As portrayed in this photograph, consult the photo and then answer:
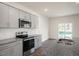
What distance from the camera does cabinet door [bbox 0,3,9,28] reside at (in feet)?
8.70

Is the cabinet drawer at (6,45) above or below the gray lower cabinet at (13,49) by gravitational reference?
above

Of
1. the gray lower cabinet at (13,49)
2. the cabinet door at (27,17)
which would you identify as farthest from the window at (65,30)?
the gray lower cabinet at (13,49)

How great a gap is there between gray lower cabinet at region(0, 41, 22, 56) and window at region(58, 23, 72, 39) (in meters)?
6.25

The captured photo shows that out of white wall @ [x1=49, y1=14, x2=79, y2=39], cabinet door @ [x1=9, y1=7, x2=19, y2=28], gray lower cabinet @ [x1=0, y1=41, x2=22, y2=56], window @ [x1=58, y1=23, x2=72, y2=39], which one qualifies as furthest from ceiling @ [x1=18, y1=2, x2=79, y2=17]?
window @ [x1=58, y1=23, x2=72, y2=39]

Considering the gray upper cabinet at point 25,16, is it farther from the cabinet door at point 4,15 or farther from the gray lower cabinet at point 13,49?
the gray lower cabinet at point 13,49

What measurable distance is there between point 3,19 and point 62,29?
682cm

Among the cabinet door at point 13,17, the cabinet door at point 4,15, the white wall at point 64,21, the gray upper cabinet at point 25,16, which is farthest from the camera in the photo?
the white wall at point 64,21

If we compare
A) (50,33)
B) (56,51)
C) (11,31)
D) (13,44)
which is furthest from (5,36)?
(50,33)

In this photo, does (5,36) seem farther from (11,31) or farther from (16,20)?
(16,20)

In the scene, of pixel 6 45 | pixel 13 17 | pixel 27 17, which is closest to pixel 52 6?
pixel 27 17

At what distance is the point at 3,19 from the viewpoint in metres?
2.73

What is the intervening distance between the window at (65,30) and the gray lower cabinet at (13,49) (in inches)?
246

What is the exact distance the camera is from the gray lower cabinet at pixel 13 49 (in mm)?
2335

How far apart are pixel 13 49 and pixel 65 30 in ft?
22.1
